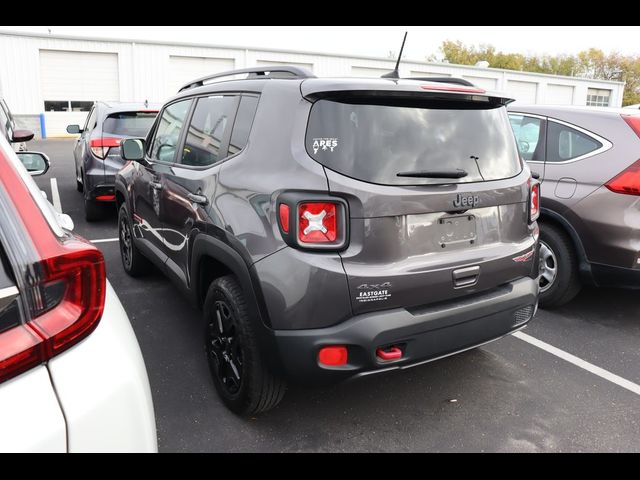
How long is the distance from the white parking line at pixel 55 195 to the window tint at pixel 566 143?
6716 mm

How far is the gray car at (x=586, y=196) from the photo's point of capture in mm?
3881

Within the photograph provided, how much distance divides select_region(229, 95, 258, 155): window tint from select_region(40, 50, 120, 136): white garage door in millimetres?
23921

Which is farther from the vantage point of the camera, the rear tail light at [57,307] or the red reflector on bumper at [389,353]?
the red reflector on bumper at [389,353]

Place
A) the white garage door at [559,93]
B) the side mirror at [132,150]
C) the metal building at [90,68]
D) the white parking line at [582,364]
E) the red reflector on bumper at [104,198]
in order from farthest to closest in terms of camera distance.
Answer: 1. the white garage door at [559,93]
2. the metal building at [90,68]
3. the red reflector on bumper at [104,198]
4. the side mirror at [132,150]
5. the white parking line at [582,364]

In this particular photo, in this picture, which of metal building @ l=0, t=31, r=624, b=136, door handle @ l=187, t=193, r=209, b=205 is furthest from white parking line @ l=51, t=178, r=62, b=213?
metal building @ l=0, t=31, r=624, b=136

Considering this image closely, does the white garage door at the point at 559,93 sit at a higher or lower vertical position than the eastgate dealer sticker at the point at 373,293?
higher

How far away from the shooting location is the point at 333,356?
2.37 metres

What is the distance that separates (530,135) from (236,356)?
11.2 ft

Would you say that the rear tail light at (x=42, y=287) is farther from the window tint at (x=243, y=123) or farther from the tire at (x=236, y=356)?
the window tint at (x=243, y=123)

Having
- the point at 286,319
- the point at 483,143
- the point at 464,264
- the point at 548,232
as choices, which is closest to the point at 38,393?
the point at 286,319

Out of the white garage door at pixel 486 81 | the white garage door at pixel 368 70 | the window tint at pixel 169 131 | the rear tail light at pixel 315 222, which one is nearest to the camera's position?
the rear tail light at pixel 315 222

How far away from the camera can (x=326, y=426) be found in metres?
2.79

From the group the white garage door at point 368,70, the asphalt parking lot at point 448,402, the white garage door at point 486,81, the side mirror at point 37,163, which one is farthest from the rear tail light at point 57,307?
the white garage door at point 486,81
